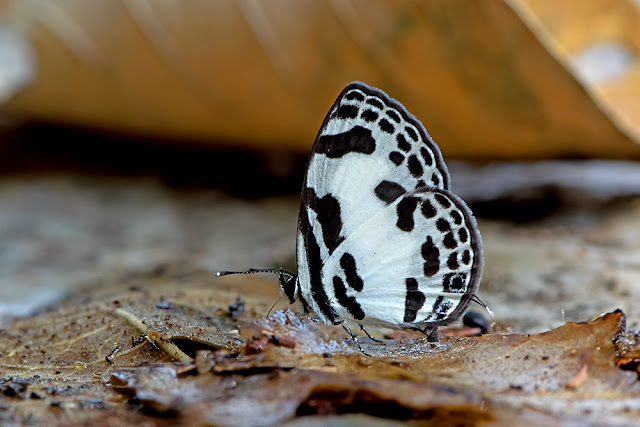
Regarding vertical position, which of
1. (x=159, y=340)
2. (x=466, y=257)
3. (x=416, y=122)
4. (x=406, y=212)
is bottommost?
(x=159, y=340)

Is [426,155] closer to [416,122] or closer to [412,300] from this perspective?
[416,122]

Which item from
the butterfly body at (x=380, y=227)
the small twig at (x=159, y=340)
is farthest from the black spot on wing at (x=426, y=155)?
the small twig at (x=159, y=340)

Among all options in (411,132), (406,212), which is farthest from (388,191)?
(411,132)

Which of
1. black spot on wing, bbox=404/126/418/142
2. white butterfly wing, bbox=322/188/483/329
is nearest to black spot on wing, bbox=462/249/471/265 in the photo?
white butterfly wing, bbox=322/188/483/329

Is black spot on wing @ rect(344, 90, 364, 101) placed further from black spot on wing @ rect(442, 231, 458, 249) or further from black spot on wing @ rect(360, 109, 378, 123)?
black spot on wing @ rect(442, 231, 458, 249)

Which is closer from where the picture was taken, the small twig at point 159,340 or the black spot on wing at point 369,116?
the small twig at point 159,340

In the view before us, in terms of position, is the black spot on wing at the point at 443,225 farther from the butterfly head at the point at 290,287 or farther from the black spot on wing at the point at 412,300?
the butterfly head at the point at 290,287

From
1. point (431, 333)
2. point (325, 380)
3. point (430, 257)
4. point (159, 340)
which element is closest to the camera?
point (325, 380)
